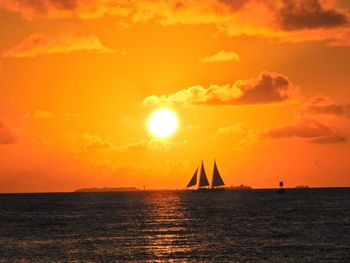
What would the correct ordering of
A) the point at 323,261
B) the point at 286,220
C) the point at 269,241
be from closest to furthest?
the point at 323,261, the point at 269,241, the point at 286,220

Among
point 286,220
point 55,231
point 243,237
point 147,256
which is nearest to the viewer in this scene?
point 147,256

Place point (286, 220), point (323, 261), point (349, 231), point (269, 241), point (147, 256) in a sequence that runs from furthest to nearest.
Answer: point (286, 220), point (349, 231), point (269, 241), point (147, 256), point (323, 261)

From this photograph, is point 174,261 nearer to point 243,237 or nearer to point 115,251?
point 115,251

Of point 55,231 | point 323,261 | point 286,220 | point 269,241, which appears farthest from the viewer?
point 286,220

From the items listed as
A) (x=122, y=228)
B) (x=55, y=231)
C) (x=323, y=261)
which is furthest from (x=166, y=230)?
(x=323, y=261)

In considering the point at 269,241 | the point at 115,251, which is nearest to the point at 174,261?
the point at 115,251

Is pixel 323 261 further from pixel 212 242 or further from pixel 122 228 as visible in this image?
pixel 122 228

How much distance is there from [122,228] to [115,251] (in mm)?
38282

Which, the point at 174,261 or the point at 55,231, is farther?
the point at 55,231

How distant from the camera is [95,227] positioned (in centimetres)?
12488

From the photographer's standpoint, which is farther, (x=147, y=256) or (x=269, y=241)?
(x=269, y=241)

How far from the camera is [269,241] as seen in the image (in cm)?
9462

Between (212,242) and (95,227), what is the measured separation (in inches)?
1441

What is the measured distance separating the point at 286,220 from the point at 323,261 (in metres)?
64.3
